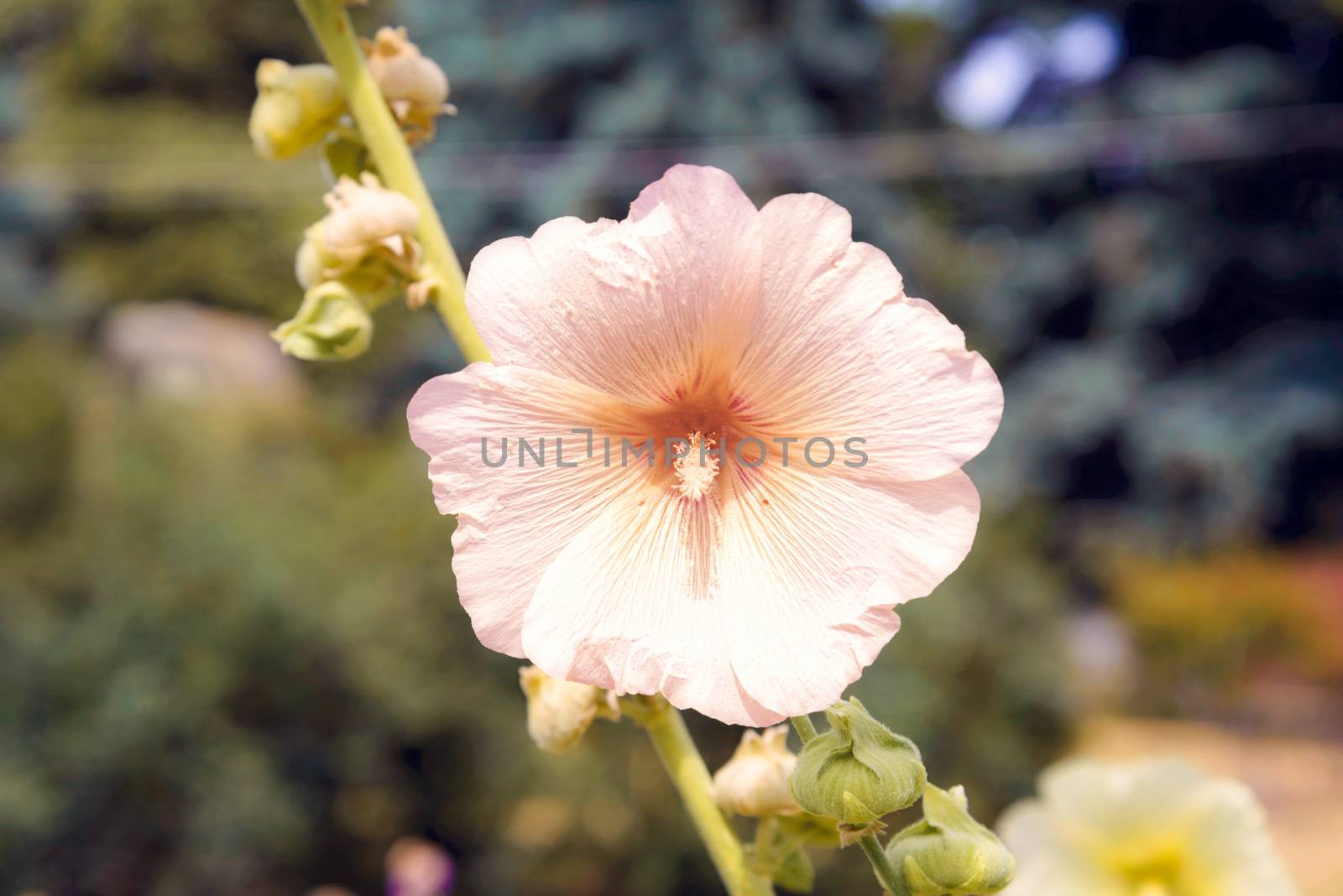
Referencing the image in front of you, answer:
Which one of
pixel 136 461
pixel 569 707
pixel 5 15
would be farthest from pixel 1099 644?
pixel 5 15

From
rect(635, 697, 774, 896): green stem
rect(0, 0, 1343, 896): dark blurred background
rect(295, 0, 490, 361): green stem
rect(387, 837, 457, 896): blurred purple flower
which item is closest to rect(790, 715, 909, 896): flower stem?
rect(635, 697, 774, 896): green stem

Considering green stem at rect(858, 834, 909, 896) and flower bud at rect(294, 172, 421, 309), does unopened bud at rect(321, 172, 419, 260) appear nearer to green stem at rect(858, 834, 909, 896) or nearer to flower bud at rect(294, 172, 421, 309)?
flower bud at rect(294, 172, 421, 309)

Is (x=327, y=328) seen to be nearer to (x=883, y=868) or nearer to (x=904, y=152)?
(x=883, y=868)

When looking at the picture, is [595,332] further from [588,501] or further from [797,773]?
[797,773]

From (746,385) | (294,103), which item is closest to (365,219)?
(294,103)

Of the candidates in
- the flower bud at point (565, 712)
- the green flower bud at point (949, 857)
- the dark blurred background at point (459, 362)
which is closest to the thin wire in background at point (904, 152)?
the dark blurred background at point (459, 362)

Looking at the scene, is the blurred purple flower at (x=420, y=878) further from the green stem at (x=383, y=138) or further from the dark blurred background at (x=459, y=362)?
the dark blurred background at (x=459, y=362)
